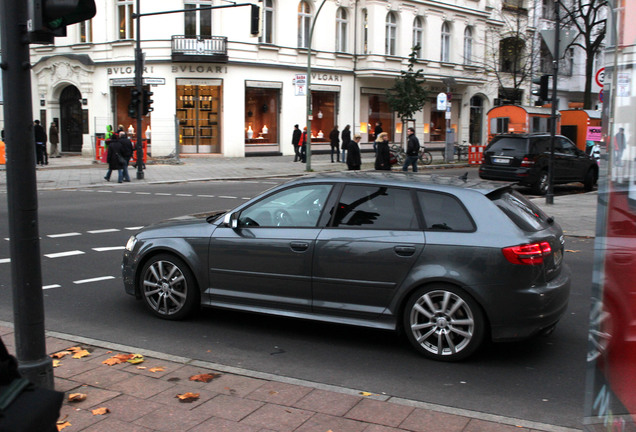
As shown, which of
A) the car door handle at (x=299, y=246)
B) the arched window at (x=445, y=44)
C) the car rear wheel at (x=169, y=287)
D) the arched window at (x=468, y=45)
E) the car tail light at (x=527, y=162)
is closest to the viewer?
the car door handle at (x=299, y=246)

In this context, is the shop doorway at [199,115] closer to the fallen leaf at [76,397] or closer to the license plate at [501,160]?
the license plate at [501,160]

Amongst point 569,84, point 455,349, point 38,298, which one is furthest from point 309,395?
point 569,84

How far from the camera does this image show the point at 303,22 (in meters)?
36.5

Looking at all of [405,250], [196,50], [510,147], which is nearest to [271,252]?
[405,250]

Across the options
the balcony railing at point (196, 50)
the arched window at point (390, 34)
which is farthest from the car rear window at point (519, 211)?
the arched window at point (390, 34)

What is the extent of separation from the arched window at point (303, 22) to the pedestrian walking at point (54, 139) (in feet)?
44.8

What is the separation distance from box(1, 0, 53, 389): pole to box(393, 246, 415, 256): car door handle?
2816 mm

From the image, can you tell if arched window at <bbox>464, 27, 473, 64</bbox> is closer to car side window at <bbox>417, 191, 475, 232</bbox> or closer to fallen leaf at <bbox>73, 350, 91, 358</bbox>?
car side window at <bbox>417, 191, 475, 232</bbox>

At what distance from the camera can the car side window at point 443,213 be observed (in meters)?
5.56

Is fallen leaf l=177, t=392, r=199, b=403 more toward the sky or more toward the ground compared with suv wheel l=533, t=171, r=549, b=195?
more toward the ground

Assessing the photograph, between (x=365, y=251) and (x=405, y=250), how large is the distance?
1.14ft

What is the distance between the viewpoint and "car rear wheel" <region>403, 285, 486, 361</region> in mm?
5367

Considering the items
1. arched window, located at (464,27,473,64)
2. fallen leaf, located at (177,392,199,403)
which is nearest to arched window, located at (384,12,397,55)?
arched window, located at (464,27,473,64)

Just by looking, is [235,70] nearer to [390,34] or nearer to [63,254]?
[390,34]
